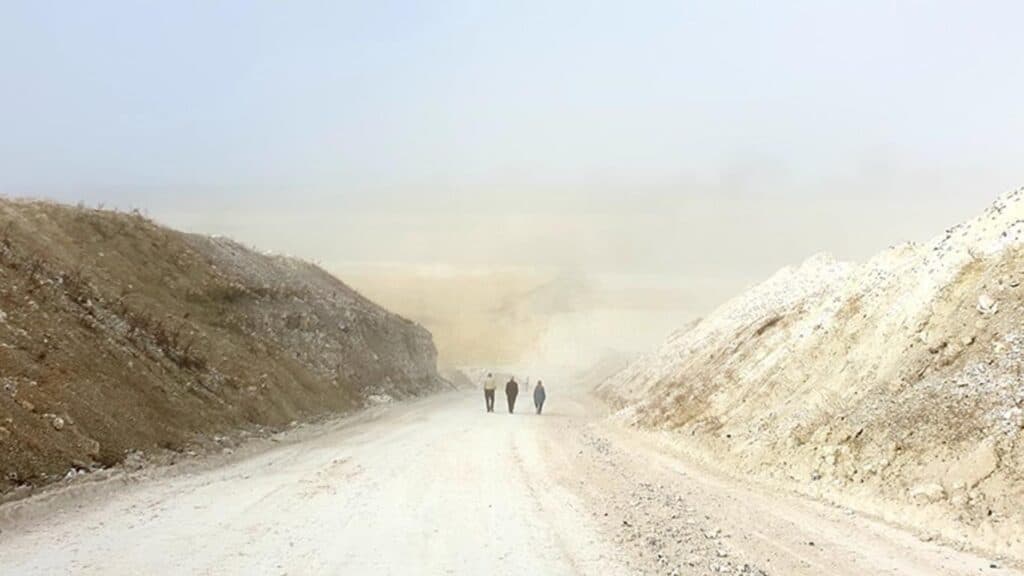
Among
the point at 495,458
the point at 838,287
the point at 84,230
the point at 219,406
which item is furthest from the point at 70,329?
the point at 838,287

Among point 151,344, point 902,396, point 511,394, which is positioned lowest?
point 902,396

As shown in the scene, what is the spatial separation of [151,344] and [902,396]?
19.6 meters

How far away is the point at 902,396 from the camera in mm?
15094

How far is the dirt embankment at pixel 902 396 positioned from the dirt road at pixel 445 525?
1.07 metres

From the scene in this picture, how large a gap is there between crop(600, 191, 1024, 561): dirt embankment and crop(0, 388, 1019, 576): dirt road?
3.50 feet

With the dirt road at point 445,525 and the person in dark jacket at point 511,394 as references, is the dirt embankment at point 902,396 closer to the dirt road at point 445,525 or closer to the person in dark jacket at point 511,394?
the dirt road at point 445,525

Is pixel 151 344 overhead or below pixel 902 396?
overhead

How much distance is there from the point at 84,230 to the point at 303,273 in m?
19.5

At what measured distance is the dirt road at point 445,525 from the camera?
9000 millimetres

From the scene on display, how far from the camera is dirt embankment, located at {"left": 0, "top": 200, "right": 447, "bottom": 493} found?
14.7 m

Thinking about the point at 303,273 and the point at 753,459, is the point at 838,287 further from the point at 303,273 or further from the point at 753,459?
the point at 303,273

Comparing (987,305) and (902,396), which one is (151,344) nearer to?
(902,396)

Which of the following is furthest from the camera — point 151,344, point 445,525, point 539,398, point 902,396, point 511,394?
point 511,394

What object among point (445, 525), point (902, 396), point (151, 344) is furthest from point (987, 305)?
point (151, 344)
